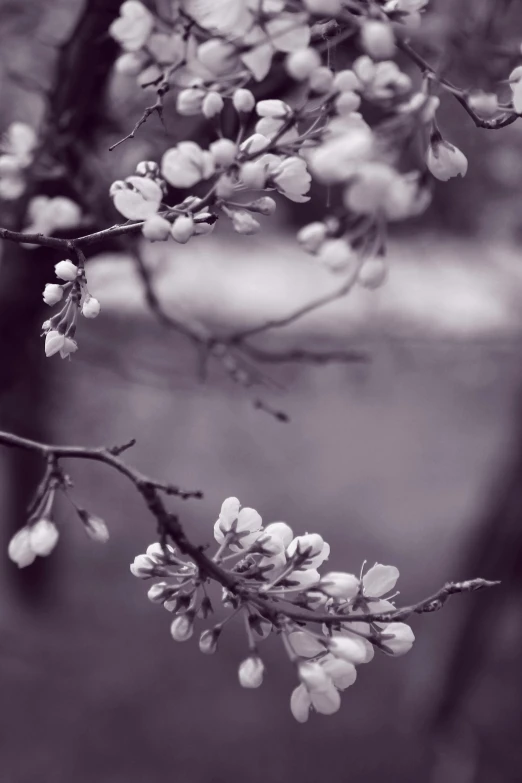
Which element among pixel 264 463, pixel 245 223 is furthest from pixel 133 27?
pixel 264 463

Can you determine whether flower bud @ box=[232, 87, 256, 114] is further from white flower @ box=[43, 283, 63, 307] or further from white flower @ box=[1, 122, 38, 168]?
white flower @ box=[1, 122, 38, 168]

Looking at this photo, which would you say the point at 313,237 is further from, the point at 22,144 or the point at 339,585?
the point at 22,144

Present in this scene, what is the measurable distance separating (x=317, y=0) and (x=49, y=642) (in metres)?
4.34

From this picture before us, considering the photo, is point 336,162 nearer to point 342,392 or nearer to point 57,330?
point 57,330

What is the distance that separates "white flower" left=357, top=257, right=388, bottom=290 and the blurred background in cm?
31

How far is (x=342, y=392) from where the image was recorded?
7617mm

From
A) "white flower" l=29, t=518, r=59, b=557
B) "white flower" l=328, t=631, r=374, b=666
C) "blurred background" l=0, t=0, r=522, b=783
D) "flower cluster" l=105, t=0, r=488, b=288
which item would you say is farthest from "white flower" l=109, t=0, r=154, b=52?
"white flower" l=328, t=631, r=374, b=666

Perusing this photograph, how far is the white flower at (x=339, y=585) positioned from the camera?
0.69m

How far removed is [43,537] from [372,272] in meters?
0.33

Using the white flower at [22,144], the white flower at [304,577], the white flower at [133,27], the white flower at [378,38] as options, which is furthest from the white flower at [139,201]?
the white flower at [22,144]

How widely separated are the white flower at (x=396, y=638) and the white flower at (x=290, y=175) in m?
0.38

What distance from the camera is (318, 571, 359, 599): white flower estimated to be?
690mm

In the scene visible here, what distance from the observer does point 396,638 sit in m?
0.70

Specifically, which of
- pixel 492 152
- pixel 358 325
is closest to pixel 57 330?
pixel 492 152
